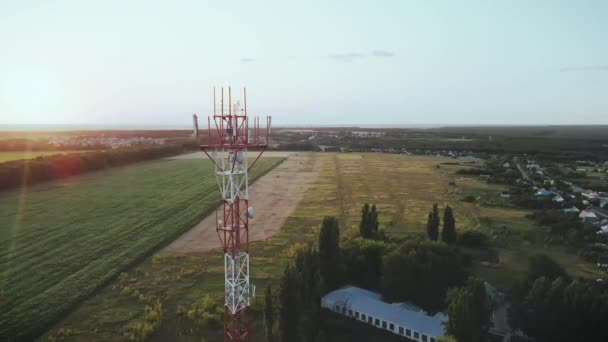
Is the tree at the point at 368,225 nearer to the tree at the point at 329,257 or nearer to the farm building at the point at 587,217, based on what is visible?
the tree at the point at 329,257

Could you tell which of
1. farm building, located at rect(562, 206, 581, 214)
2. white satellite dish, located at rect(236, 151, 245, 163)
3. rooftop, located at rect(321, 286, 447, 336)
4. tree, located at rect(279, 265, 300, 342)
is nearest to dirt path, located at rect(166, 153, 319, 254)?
rooftop, located at rect(321, 286, 447, 336)

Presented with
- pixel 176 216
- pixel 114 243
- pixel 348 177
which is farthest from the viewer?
pixel 348 177

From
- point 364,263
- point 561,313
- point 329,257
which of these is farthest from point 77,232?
point 561,313

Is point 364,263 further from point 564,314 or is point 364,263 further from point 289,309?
point 564,314

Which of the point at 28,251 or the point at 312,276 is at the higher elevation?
the point at 312,276

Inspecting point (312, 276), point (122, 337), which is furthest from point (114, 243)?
point (312, 276)

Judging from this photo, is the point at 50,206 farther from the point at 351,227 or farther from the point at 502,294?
the point at 502,294
